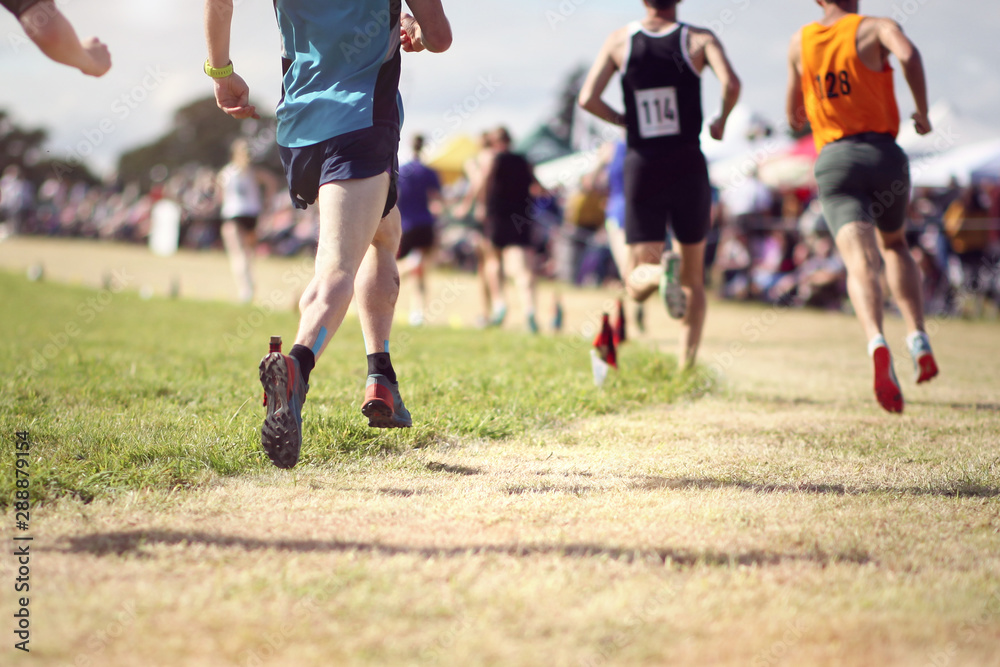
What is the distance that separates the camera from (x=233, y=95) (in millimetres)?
3230

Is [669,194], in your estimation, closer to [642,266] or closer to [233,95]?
[642,266]

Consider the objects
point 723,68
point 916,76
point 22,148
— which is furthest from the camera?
point 22,148

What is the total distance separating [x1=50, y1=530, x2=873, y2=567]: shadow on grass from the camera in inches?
85.5

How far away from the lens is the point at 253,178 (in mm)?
12398

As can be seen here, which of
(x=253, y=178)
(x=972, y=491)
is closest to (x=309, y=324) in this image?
(x=972, y=491)

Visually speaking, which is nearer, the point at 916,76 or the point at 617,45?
the point at 916,76

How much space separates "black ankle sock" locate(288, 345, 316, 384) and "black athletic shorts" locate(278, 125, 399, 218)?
22.6 inches

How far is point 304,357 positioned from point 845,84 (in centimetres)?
329

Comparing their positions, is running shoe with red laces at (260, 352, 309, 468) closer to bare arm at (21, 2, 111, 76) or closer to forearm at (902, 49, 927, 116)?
bare arm at (21, 2, 111, 76)

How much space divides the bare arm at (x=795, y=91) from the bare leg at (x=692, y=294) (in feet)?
2.88

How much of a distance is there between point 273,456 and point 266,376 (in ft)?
0.81

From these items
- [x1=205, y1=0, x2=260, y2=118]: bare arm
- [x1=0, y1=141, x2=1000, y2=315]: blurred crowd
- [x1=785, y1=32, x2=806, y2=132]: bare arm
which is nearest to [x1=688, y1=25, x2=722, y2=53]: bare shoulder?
[x1=785, y1=32, x2=806, y2=132]: bare arm

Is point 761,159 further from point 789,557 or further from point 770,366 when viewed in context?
point 789,557

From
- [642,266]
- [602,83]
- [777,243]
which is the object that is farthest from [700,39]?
[777,243]
